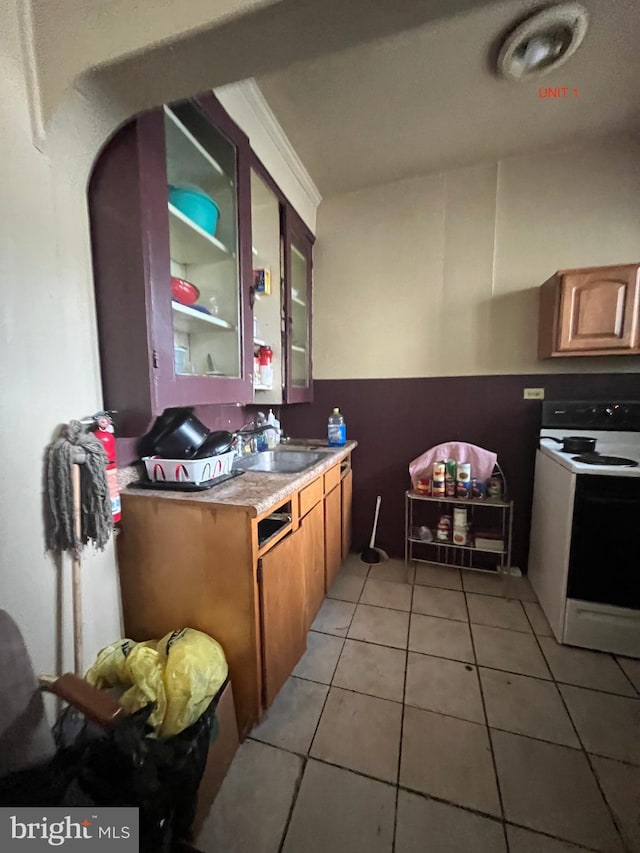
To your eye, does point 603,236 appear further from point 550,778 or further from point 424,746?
point 424,746

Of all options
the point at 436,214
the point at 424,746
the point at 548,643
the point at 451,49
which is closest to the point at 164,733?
the point at 424,746

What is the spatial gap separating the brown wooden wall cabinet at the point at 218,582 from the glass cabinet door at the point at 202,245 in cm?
47

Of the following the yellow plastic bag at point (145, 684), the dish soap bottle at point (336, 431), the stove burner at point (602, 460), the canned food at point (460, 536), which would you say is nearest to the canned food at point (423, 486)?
the canned food at point (460, 536)

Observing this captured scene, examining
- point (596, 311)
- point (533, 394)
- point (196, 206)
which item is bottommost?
point (533, 394)

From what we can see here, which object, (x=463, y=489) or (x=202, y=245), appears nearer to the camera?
(x=202, y=245)

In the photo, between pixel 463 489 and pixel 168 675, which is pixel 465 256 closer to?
pixel 463 489

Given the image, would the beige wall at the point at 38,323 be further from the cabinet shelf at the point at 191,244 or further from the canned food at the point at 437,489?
the canned food at the point at 437,489

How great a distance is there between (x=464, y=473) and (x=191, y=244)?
1.86 metres

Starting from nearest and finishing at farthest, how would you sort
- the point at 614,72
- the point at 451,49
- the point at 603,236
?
1. the point at 451,49
2. the point at 614,72
3. the point at 603,236

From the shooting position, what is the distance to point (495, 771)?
1.02 meters

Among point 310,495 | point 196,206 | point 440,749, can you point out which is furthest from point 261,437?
point 440,749

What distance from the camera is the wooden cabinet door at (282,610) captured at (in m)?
1.09

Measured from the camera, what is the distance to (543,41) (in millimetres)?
1245

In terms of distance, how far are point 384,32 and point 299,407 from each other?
6.31 feet
